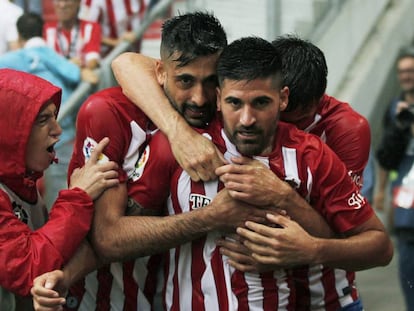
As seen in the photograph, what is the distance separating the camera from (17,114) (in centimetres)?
409

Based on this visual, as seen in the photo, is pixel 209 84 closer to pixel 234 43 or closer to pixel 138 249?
pixel 234 43

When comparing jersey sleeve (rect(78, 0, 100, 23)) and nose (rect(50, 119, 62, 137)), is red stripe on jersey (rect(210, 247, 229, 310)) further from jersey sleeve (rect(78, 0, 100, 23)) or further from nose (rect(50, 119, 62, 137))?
jersey sleeve (rect(78, 0, 100, 23))

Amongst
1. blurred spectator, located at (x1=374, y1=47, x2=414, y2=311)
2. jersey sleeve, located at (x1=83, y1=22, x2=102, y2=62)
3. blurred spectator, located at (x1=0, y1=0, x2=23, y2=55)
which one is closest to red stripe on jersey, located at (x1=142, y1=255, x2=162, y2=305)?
blurred spectator, located at (x1=374, y1=47, x2=414, y2=311)

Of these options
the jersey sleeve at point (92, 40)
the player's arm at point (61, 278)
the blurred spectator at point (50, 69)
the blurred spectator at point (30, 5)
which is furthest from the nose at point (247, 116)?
the blurred spectator at point (30, 5)

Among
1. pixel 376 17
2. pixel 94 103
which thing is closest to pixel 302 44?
pixel 94 103

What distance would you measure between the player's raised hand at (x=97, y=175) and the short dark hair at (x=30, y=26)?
4.50 metres

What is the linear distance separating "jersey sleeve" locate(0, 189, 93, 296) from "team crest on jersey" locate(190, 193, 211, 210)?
1.34 feet

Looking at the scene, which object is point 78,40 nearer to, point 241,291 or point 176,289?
point 176,289

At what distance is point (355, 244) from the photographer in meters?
4.09

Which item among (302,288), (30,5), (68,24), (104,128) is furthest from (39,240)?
(30,5)

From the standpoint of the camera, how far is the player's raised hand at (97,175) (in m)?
4.14

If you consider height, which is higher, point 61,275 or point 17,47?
point 61,275

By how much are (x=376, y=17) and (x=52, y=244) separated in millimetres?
6756

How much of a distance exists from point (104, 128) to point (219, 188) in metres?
0.55
